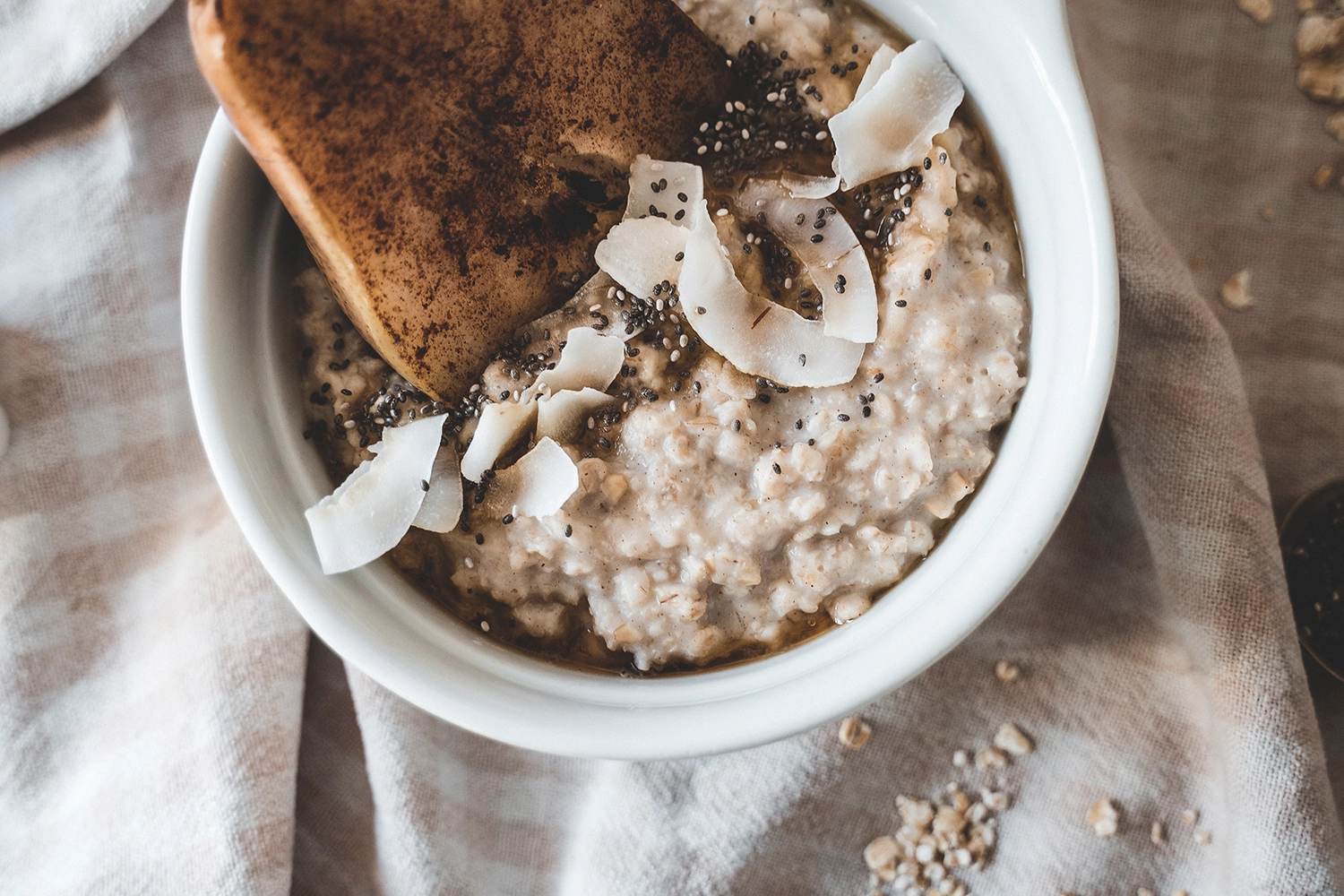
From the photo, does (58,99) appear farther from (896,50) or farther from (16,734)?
(896,50)

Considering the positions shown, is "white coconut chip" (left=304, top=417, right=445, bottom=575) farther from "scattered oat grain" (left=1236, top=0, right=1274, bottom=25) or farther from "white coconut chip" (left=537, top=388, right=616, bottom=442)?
"scattered oat grain" (left=1236, top=0, right=1274, bottom=25)

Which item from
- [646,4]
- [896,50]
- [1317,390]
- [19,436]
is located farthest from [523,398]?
[1317,390]

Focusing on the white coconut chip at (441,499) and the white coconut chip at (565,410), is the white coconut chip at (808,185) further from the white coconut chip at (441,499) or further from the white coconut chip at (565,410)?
the white coconut chip at (441,499)

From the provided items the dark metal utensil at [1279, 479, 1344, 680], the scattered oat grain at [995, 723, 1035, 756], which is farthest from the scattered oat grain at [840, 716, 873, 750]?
the dark metal utensil at [1279, 479, 1344, 680]

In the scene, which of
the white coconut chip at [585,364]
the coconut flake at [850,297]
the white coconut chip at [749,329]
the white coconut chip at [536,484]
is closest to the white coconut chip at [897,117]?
the coconut flake at [850,297]

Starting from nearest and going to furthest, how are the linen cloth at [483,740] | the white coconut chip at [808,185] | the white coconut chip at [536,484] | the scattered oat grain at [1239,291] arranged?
the white coconut chip at [536,484] → the white coconut chip at [808,185] → the linen cloth at [483,740] → the scattered oat grain at [1239,291]

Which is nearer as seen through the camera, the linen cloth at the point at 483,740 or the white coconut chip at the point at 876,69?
the white coconut chip at the point at 876,69

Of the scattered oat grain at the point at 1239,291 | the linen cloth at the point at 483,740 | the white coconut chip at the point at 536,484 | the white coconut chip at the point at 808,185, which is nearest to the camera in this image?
the white coconut chip at the point at 536,484
